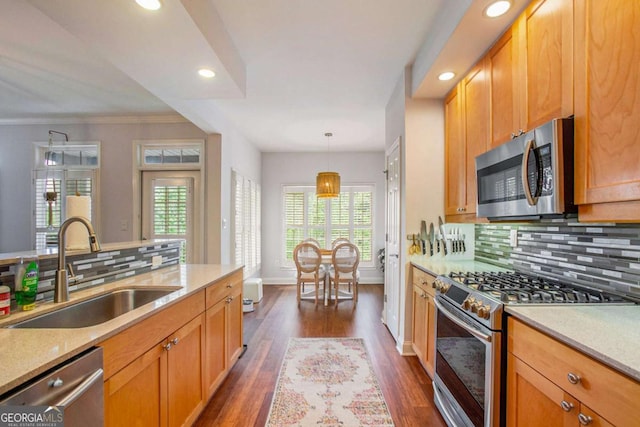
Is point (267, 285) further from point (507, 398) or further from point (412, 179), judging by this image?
point (507, 398)

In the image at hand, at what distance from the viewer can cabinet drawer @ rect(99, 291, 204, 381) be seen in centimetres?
106

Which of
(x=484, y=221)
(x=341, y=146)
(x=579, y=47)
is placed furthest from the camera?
(x=341, y=146)

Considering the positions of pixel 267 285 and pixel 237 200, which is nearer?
pixel 237 200

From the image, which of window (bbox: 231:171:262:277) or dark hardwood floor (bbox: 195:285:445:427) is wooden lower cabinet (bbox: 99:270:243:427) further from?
window (bbox: 231:171:262:277)

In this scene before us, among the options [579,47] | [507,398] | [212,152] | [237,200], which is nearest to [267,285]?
[237,200]

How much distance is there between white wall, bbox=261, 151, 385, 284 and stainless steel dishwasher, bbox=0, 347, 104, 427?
4852mm

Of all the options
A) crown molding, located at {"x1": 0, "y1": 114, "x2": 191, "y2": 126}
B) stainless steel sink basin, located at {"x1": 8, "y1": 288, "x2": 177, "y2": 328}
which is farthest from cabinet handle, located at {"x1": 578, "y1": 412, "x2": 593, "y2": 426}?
crown molding, located at {"x1": 0, "y1": 114, "x2": 191, "y2": 126}

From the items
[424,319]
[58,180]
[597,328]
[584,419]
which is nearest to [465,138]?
[424,319]

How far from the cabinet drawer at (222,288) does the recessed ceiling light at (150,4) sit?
1.57 metres

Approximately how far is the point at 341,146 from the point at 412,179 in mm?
2978

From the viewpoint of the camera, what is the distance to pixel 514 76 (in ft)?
5.51

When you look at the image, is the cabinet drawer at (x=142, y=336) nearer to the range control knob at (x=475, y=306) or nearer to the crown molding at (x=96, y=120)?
the range control knob at (x=475, y=306)

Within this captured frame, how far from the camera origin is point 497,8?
157cm

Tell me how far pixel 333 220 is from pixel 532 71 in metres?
4.50
